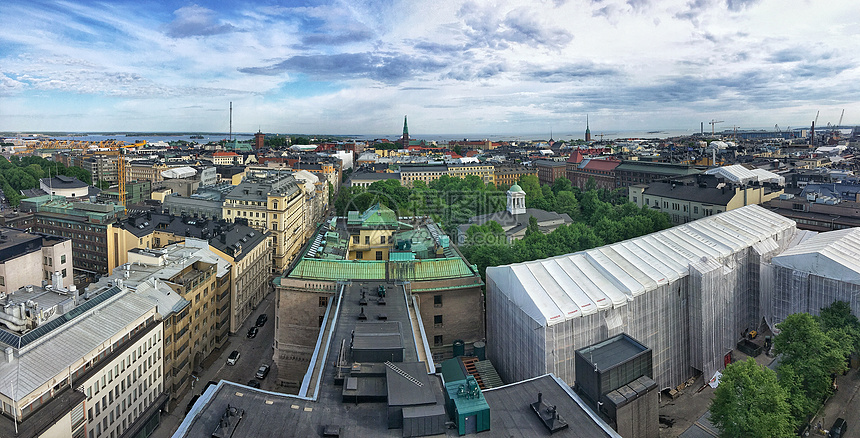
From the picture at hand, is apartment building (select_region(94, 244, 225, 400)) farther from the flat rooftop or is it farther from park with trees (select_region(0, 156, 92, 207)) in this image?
park with trees (select_region(0, 156, 92, 207))

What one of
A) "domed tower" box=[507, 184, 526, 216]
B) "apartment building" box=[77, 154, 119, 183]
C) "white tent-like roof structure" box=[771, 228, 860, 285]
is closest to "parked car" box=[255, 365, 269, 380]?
"white tent-like roof structure" box=[771, 228, 860, 285]

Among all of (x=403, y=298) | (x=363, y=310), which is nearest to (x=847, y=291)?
(x=403, y=298)

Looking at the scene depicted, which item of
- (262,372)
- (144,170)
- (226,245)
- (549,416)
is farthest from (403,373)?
Answer: (144,170)

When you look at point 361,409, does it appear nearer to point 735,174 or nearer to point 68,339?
point 68,339

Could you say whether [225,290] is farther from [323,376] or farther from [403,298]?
[323,376]

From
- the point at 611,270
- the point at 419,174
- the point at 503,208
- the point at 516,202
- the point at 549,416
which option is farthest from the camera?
the point at 419,174

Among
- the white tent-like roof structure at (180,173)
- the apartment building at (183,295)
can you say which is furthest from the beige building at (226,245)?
the white tent-like roof structure at (180,173)
